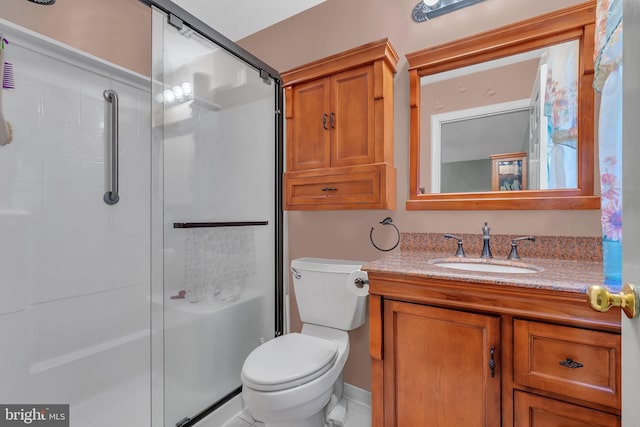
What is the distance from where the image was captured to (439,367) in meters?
1.01

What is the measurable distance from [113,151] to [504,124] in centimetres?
209

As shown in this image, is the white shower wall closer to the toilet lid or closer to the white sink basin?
the toilet lid

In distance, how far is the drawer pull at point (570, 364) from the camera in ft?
2.62

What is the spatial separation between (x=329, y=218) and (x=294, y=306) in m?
0.70

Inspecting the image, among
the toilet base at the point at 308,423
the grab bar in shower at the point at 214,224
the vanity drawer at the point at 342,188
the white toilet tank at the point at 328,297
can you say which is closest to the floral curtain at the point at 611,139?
the vanity drawer at the point at 342,188

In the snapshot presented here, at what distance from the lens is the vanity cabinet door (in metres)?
0.93

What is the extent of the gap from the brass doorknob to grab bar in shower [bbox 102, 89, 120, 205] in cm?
204

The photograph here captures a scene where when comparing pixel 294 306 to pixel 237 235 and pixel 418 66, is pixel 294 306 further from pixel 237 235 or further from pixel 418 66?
pixel 418 66

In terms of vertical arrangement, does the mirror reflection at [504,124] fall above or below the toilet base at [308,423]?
above

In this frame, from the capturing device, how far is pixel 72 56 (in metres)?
1.55

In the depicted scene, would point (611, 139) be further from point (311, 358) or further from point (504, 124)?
point (311, 358)

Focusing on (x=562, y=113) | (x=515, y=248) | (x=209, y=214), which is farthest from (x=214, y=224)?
(x=562, y=113)

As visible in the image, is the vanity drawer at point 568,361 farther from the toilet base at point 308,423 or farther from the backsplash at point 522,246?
the toilet base at point 308,423

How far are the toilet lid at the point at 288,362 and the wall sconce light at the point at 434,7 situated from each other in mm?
1792
